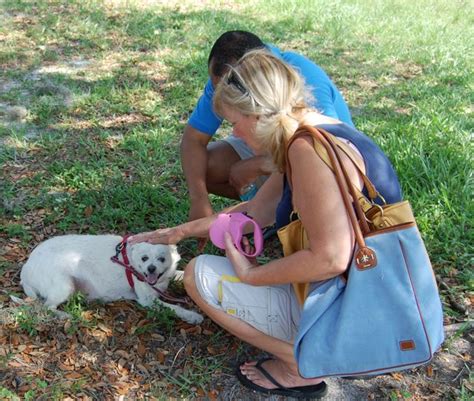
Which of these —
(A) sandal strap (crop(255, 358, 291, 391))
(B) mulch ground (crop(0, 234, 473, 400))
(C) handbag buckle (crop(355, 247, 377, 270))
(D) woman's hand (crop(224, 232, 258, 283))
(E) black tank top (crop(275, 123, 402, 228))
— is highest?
(E) black tank top (crop(275, 123, 402, 228))

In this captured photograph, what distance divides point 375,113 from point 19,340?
4.18 meters

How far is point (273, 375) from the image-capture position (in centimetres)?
264

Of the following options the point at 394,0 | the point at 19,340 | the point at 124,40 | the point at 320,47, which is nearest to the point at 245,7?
the point at 320,47

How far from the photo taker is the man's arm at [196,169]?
142 inches

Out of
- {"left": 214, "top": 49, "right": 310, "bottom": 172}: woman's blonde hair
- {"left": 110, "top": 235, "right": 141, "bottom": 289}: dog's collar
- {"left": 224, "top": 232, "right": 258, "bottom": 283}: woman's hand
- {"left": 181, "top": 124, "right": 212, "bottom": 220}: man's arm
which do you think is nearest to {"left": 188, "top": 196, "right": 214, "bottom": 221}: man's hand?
{"left": 181, "top": 124, "right": 212, "bottom": 220}: man's arm

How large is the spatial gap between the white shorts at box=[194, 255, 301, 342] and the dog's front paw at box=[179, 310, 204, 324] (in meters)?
0.67

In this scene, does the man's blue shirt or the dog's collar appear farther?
the dog's collar

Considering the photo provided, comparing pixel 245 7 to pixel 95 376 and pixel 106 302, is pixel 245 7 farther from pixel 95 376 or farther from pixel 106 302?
pixel 95 376

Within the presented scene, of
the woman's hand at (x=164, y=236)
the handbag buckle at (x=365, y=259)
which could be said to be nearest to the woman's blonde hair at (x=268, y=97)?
the handbag buckle at (x=365, y=259)

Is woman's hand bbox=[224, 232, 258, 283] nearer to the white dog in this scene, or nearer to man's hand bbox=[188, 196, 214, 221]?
the white dog

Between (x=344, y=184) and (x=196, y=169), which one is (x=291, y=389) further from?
(x=196, y=169)

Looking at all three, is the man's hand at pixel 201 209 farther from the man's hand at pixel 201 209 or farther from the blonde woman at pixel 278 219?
the blonde woman at pixel 278 219

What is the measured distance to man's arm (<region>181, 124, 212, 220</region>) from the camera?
11.8 feet

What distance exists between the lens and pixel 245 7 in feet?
28.3
